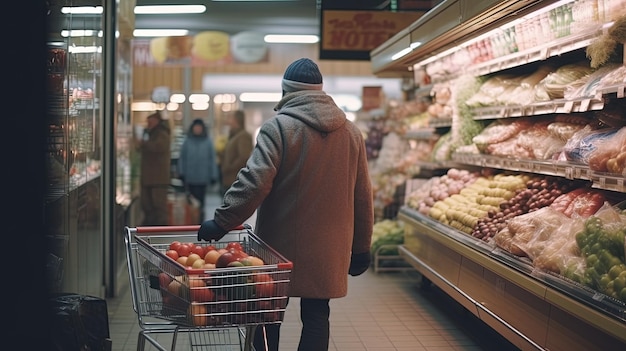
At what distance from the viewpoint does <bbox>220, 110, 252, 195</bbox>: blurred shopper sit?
11219 millimetres

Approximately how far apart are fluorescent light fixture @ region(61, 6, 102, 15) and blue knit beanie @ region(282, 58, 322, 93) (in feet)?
4.75

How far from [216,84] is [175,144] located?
2.51m

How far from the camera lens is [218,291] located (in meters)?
3.23

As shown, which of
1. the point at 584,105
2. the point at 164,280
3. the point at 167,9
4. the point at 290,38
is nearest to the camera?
the point at 164,280

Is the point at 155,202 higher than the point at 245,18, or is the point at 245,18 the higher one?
the point at 245,18

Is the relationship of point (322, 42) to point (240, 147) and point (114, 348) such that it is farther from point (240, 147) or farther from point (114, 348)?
point (114, 348)

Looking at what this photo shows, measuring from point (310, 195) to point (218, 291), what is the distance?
95 cm

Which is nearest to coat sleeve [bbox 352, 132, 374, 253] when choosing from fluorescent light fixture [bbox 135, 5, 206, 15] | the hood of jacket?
the hood of jacket

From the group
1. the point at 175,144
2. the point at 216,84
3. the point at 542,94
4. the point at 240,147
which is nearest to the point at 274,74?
the point at 216,84

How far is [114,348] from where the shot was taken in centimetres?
534

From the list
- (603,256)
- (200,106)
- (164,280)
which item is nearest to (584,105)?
(603,256)

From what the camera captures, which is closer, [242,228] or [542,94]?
[242,228]

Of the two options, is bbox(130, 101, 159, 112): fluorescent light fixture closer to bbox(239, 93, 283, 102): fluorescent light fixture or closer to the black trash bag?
bbox(239, 93, 283, 102): fluorescent light fixture

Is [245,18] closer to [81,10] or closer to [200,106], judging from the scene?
[200,106]
